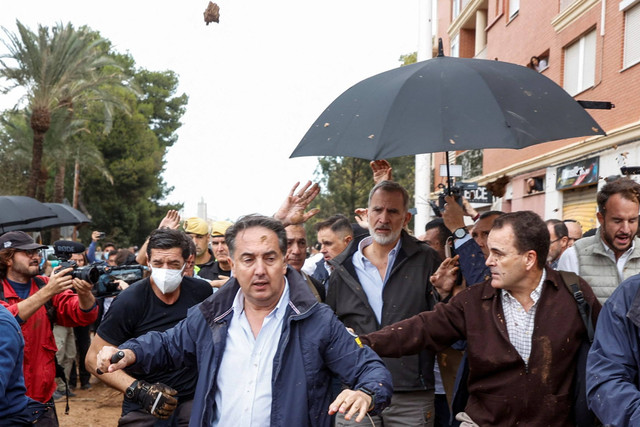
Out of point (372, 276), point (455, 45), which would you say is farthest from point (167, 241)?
point (455, 45)

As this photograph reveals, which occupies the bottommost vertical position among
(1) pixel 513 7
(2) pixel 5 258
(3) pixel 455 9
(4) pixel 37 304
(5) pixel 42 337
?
(5) pixel 42 337

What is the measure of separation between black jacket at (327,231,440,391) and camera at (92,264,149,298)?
5.04ft

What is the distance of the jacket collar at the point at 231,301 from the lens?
10.3 feet

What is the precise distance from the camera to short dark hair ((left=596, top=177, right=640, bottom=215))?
423 centimetres

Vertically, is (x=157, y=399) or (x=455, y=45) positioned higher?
(x=455, y=45)

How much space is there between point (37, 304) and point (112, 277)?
0.54m

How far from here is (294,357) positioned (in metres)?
3.03

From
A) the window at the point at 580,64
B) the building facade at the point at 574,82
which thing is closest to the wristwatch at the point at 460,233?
the building facade at the point at 574,82

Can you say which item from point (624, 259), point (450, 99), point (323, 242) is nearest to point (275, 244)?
point (450, 99)

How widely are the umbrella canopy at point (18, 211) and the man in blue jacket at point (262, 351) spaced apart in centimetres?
597

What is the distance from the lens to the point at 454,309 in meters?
3.72

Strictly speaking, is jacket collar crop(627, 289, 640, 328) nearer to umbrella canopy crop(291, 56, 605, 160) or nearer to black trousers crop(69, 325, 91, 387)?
umbrella canopy crop(291, 56, 605, 160)

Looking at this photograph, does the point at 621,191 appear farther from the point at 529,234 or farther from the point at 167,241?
the point at 167,241

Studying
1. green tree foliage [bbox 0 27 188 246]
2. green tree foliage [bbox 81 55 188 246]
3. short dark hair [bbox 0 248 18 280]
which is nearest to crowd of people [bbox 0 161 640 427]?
short dark hair [bbox 0 248 18 280]
